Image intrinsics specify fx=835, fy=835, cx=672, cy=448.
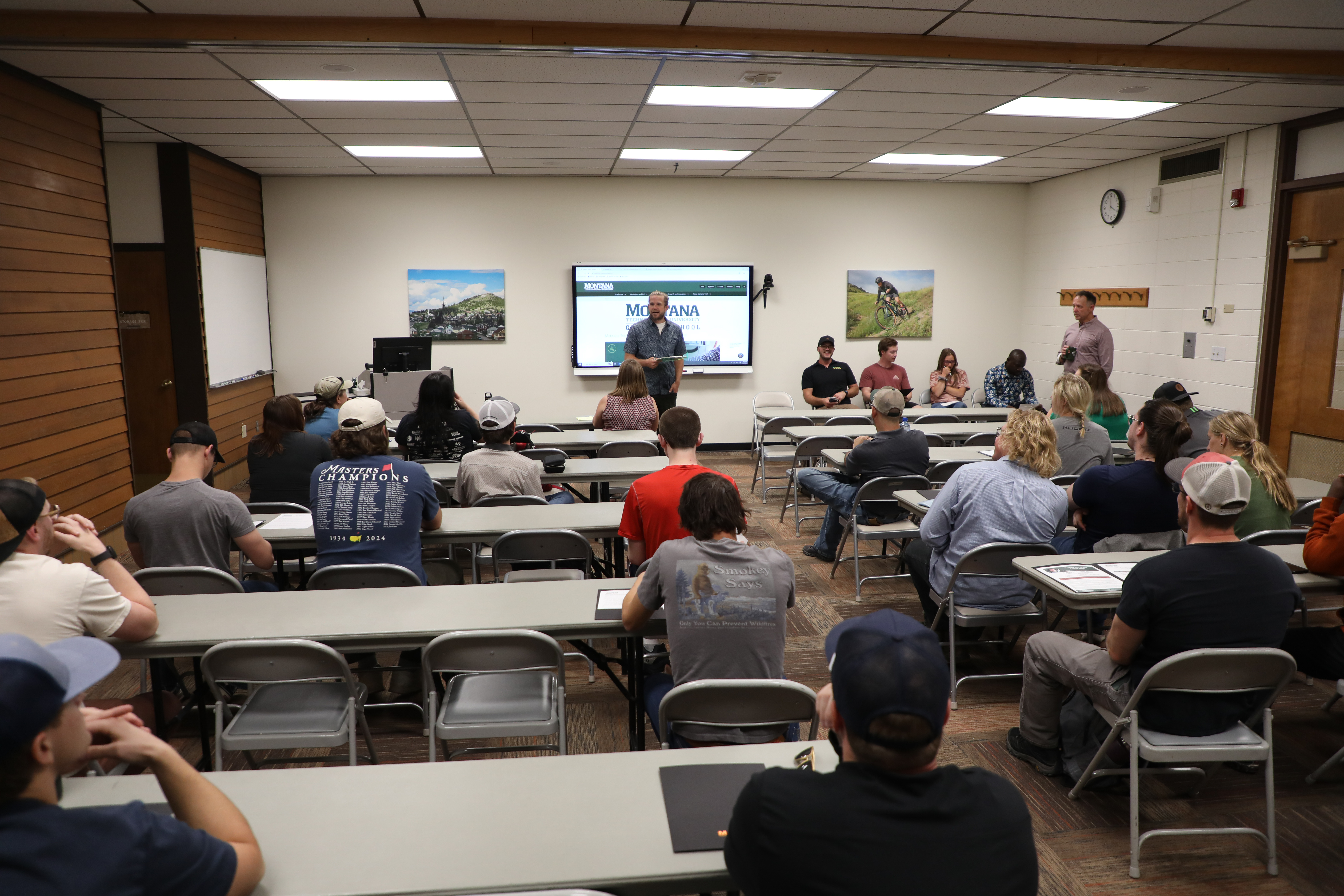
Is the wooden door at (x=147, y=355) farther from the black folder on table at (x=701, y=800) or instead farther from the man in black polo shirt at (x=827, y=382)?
the black folder on table at (x=701, y=800)

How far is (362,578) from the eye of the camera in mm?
2979

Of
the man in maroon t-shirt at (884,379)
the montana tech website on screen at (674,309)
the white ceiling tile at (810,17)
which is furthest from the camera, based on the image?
the montana tech website on screen at (674,309)

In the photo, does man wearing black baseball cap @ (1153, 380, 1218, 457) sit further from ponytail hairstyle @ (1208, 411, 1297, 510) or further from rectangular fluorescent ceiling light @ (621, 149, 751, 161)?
rectangular fluorescent ceiling light @ (621, 149, 751, 161)

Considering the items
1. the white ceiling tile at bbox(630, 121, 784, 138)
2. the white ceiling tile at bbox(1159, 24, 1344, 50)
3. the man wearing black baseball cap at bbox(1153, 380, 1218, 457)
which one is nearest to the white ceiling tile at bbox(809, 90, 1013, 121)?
the white ceiling tile at bbox(630, 121, 784, 138)

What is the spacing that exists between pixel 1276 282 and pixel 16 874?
770cm

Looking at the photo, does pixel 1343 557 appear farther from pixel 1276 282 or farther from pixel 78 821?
pixel 1276 282

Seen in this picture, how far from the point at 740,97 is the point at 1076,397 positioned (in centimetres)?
276

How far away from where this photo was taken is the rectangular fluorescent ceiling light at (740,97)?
5137mm

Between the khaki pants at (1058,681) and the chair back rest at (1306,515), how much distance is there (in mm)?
2046

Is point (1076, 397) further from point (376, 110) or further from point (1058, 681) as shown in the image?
point (376, 110)

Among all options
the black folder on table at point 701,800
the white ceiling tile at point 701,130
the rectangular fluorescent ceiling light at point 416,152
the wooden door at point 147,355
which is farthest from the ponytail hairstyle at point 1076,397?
the wooden door at point 147,355

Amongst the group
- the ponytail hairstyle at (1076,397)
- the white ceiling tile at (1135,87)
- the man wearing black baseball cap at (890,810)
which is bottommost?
the man wearing black baseball cap at (890,810)

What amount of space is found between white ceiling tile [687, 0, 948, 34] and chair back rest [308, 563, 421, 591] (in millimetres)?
2856

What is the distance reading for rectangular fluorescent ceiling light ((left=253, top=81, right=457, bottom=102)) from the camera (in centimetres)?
491
